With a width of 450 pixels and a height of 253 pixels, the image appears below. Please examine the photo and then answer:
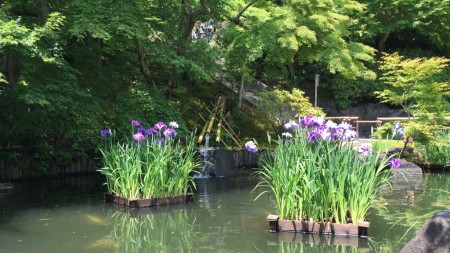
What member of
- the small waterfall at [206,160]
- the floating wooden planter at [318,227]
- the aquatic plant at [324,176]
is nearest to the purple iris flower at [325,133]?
the aquatic plant at [324,176]

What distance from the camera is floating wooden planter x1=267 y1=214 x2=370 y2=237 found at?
5512 mm

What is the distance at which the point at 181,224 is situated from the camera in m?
6.41

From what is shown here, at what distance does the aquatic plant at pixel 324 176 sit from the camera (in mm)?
5414

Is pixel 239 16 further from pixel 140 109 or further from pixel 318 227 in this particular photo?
pixel 318 227

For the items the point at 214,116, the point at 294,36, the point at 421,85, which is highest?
the point at 294,36

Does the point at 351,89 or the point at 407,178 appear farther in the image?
the point at 351,89

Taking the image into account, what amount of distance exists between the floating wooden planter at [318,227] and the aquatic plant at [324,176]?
3.3 inches

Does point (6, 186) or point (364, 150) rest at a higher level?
point (364, 150)

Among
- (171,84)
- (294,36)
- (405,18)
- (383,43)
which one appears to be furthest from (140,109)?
(383,43)

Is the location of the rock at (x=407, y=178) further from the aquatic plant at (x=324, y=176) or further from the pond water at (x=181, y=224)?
the aquatic plant at (x=324, y=176)

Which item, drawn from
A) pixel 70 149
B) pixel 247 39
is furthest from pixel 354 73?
pixel 70 149

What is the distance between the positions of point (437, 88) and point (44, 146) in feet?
31.0

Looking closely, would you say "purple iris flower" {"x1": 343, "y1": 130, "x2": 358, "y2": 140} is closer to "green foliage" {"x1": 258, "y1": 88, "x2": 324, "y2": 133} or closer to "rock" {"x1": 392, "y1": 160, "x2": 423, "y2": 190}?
"rock" {"x1": 392, "y1": 160, "x2": 423, "y2": 190}

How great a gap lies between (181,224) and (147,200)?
112 cm
